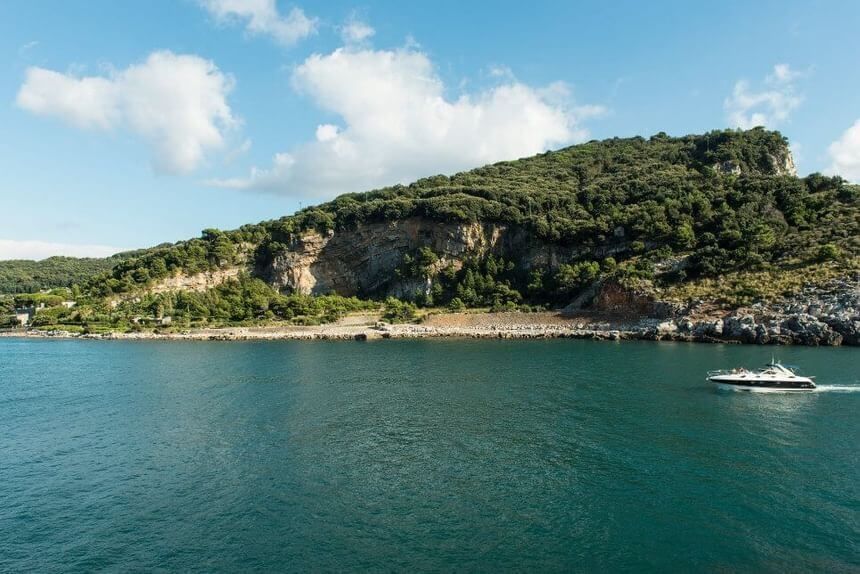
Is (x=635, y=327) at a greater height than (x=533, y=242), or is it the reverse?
(x=533, y=242)

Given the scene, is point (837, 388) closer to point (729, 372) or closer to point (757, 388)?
point (757, 388)

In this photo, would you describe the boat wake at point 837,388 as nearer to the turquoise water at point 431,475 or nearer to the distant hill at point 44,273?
the turquoise water at point 431,475

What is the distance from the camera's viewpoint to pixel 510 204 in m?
99.3

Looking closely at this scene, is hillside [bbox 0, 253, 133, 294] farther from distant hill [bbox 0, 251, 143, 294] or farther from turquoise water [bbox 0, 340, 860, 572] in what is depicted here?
turquoise water [bbox 0, 340, 860, 572]

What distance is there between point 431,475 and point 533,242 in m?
77.2

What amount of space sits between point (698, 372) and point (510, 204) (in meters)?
62.1

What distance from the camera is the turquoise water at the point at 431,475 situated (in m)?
15.6

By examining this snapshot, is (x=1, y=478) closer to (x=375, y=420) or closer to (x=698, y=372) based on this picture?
(x=375, y=420)

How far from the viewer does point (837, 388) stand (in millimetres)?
34375

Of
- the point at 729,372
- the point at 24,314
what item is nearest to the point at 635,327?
the point at 729,372

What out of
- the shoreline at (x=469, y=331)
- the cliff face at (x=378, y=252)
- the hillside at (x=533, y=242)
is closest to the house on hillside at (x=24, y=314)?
the shoreline at (x=469, y=331)

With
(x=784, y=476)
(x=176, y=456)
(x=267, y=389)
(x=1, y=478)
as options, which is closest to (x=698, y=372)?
(x=784, y=476)

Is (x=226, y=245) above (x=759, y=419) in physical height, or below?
above

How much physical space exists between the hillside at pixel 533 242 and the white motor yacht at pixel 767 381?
31.2 meters
